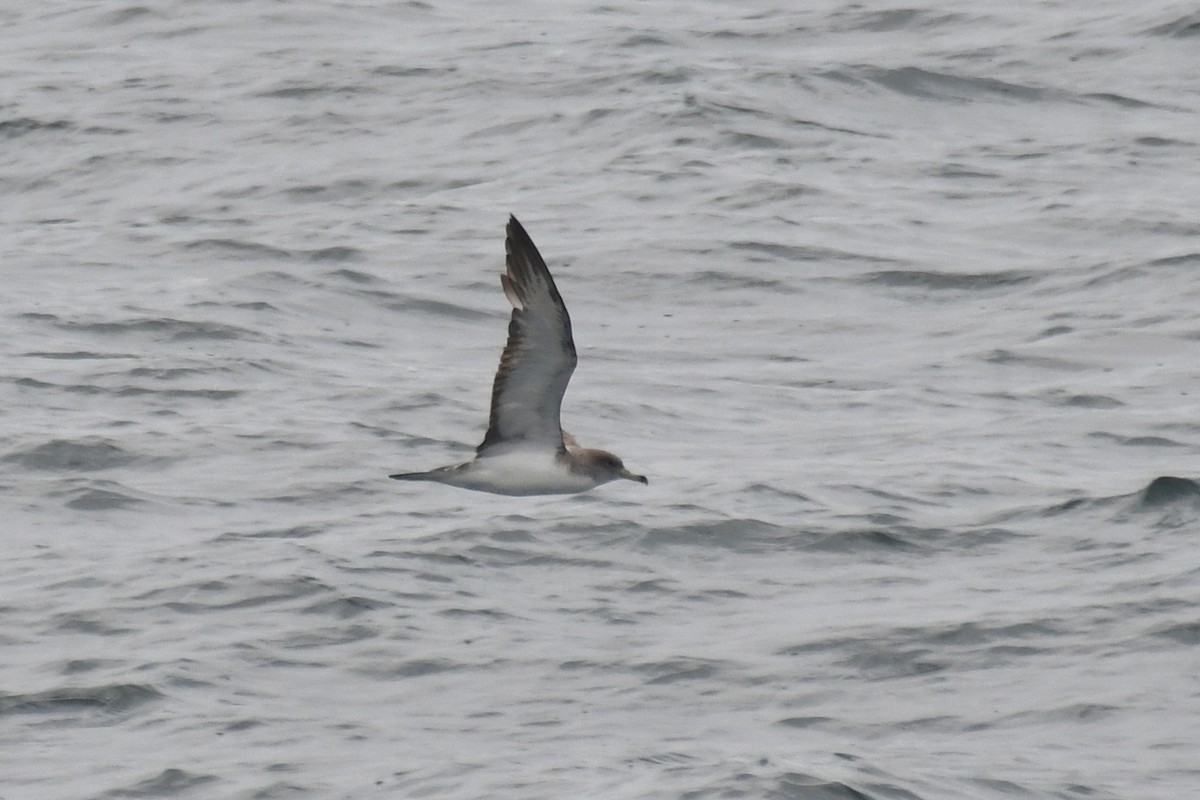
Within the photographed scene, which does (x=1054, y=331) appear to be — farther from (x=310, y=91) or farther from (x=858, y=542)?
(x=310, y=91)

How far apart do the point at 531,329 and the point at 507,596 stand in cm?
249

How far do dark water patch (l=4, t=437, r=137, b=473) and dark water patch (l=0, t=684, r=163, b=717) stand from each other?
2.84m

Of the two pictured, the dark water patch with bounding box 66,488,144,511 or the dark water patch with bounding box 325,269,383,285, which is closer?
the dark water patch with bounding box 66,488,144,511

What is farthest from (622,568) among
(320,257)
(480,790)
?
(320,257)

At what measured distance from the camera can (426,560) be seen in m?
12.2

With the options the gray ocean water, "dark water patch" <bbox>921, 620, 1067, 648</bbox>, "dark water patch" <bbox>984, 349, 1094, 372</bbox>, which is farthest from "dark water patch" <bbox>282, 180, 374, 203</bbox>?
"dark water patch" <bbox>921, 620, 1067, 648</bbox>

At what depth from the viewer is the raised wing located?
9352 millimetres

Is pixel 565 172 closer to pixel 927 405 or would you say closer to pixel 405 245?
pixel 405 245

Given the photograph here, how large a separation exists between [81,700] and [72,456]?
310cm

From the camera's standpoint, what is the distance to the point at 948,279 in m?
16.6

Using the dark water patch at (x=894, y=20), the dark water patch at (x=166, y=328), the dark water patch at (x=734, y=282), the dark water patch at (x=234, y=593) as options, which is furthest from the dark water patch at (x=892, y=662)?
the dark water patch at (x=894, y=20)

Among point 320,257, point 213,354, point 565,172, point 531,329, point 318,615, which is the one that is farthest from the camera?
point 565,172

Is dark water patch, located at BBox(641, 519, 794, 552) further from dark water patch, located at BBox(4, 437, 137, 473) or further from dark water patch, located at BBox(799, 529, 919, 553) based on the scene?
dark water patch, located at BBox(4, 437, 137, 473)

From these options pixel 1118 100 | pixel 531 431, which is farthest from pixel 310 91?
pixel 531 431
